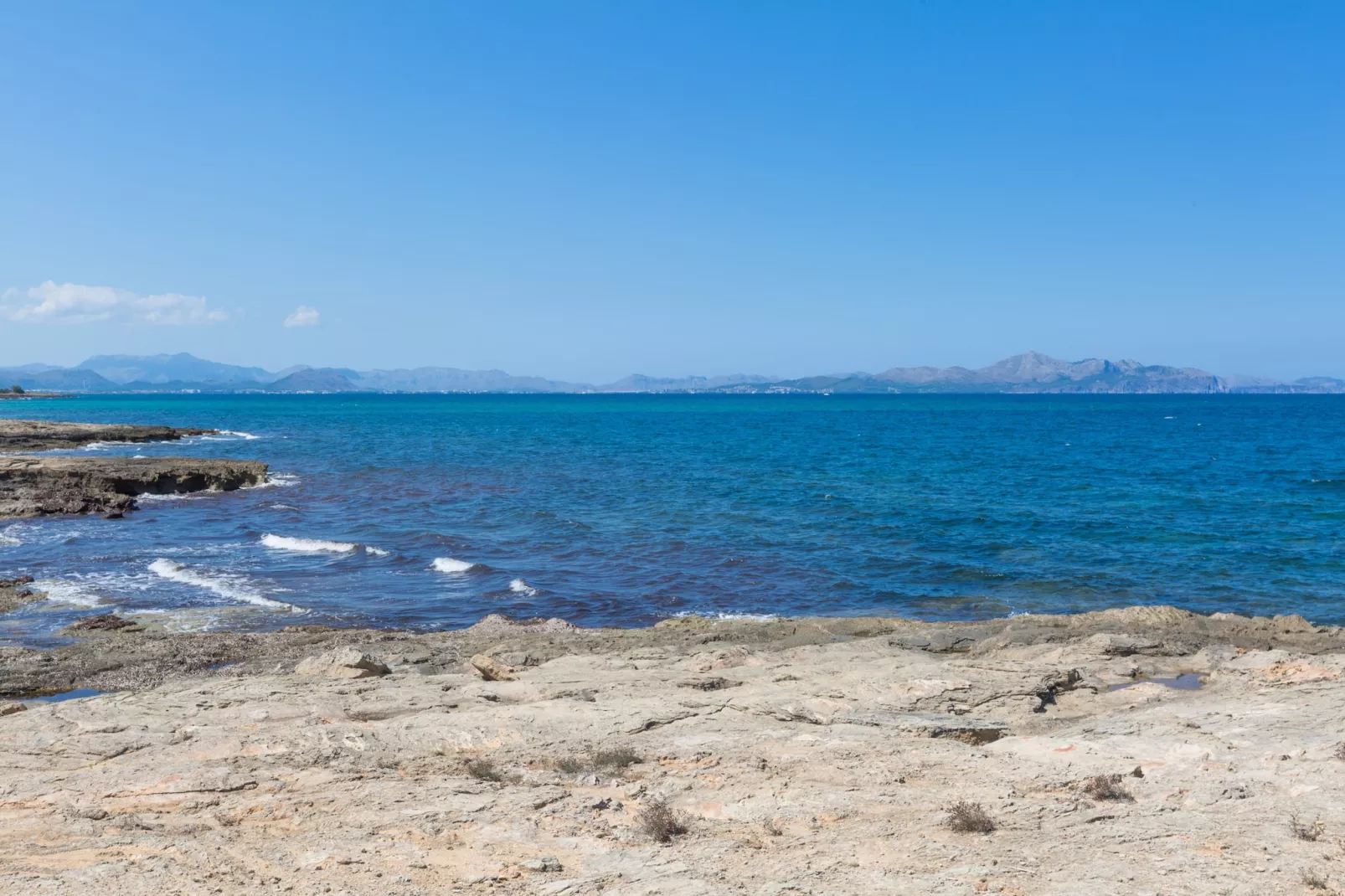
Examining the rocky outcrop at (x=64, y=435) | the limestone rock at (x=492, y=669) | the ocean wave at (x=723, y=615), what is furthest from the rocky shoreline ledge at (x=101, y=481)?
the limestone rock at (x=492, y=669)

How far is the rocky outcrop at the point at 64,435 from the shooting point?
2520 inches

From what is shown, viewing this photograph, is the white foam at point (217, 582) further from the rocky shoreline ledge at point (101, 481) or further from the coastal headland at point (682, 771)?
the rocky shoreline ledge at point (101, 481)

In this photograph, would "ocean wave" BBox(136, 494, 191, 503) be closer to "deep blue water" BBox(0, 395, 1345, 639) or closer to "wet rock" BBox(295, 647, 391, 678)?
"deep blue water" BBox(0, 395, 1345, 639)

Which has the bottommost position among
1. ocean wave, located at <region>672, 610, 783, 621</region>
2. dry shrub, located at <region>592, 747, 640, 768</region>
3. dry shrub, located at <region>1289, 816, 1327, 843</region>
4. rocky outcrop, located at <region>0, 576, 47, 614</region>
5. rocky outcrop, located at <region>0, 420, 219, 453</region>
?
ocean wave, located at <region>672, 610, 783, 621</region>

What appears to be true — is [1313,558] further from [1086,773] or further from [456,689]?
[456,689]

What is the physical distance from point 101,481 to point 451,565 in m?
25.7

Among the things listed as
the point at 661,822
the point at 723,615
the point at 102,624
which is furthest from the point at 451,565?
the point at 661,822

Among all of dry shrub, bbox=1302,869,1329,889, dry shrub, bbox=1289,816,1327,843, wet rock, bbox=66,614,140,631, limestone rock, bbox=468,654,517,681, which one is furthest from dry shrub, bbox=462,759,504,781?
wet rock, bbox=66,614,140,631

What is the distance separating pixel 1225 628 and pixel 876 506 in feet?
72.0

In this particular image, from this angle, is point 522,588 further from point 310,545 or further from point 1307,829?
point 1307,829

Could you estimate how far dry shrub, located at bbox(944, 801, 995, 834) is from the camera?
8.50 metres

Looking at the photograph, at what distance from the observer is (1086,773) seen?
9781 millimetres

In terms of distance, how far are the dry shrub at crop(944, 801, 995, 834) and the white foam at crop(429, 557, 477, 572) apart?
21928 millimetres

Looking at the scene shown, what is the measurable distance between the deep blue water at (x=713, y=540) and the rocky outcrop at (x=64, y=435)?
6.66m
